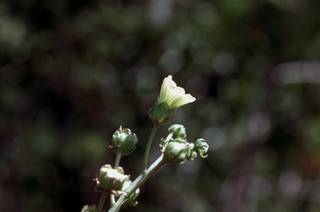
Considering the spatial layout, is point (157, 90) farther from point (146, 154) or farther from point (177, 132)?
point (146, 154)

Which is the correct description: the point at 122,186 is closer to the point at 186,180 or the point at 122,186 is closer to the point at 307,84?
the point at 186,180

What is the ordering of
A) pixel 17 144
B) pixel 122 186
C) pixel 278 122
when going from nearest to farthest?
1. pixel 122 186
2. pixel 17 144
3. pixel 278 122

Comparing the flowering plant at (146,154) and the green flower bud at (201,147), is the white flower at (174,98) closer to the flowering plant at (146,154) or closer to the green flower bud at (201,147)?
the flowering plant at (146,154)

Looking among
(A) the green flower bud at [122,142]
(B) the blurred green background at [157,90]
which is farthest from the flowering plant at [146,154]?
(B) the blurred green background at [157,90]

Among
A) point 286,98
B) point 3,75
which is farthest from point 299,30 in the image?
point 3,75

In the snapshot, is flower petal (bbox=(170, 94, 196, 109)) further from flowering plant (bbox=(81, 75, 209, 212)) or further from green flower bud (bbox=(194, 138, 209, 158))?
green flower bud (bbox=(194, 138, 209, 158))

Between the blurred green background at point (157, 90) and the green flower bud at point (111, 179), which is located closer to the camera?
the green flower bud at point (111, 179)

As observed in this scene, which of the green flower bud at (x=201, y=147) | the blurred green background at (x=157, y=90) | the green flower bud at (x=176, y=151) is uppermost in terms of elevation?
the blurred green background at (x=157, y=90)

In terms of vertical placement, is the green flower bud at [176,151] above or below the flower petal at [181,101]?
below
